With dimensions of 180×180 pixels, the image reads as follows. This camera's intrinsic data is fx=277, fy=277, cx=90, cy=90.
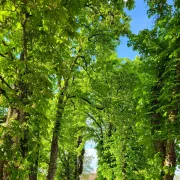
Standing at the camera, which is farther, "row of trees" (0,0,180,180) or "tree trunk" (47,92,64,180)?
"tree trunk" (47,92,64,180)

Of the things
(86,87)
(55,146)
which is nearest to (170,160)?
(55,146)

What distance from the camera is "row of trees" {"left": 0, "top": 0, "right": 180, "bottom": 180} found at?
4102 millimetres

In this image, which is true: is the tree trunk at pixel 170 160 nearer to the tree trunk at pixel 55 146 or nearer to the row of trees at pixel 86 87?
the row of trees at pixel 86 87

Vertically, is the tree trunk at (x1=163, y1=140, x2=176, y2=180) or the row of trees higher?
the row of trees

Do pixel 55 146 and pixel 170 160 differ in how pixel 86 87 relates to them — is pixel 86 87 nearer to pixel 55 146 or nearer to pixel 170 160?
pixel 55 146

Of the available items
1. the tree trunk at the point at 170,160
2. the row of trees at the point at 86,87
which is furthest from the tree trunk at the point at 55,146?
the tree trunk at the point at 170,160

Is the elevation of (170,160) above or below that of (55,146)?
below

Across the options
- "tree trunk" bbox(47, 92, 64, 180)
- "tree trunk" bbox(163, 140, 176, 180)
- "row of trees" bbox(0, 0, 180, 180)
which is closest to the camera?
"row of trees" bbox(0, 0, 180, 180)

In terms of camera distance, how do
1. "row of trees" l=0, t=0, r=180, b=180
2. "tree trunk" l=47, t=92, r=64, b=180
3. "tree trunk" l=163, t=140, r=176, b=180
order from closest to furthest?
1. "row of trees" l=0, t=0, r=180, b=180
2. "tree trunk" l=163, t=140, r=176, b=180
3. "tree trunk" l=47, t=92, r=64, b=180

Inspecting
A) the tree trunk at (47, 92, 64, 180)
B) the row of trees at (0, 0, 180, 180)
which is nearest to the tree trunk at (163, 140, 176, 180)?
the row of trees at (0, 0, 180, 180)

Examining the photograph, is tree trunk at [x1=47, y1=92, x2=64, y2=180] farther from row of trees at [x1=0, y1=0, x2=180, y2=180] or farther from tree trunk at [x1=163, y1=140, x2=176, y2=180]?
tree trunk at [x1=163, y1=140, x2=176, y2=180]

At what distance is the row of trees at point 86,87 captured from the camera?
4102 mm

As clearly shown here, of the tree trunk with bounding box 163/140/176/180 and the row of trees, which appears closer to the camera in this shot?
the row of trees

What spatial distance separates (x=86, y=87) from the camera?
58.4 ft
